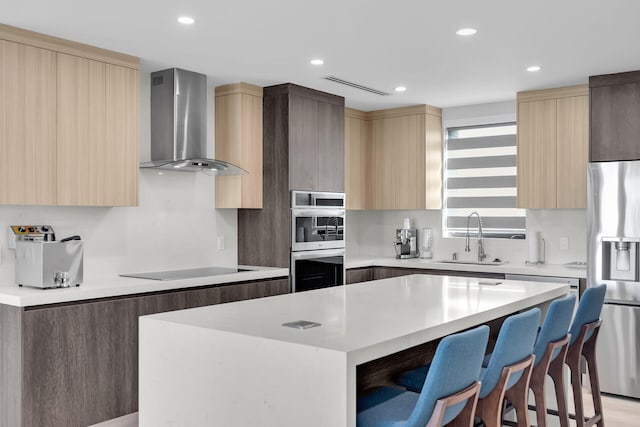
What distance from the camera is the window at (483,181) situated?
19.7ft

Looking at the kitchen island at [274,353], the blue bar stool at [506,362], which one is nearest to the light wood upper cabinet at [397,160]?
the kitchen island at [274,353]

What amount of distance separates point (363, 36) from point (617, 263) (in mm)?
2590

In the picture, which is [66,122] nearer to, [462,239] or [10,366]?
[10,366]

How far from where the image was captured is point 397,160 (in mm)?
6320


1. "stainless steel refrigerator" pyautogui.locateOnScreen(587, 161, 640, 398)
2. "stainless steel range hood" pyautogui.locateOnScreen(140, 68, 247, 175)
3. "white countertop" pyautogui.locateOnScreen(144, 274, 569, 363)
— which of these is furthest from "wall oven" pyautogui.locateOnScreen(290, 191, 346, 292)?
"stainless steel refrigerator" pyautogui.locateOnScreen(587, 161, 640, 398)

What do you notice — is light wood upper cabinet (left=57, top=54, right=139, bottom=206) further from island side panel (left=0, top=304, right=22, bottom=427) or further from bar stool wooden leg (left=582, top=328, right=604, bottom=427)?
bar stool wooden leg (left=582, top=328, right=604, bottom=427)

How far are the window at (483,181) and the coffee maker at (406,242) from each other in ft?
1.12

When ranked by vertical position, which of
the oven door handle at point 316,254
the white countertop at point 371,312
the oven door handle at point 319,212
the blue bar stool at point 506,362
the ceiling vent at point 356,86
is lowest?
the blue bar stool at point 506,362

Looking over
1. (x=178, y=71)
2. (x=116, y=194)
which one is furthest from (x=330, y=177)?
(x=116, y=194)

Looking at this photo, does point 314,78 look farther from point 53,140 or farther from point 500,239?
point 500,239

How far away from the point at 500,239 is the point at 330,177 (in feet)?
5.89

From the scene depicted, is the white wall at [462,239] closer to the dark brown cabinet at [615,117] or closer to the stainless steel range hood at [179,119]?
the dark brown cabinet at [615,117]

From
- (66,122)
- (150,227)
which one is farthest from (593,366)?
(66,122)

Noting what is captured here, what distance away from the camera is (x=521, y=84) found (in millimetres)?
5113
